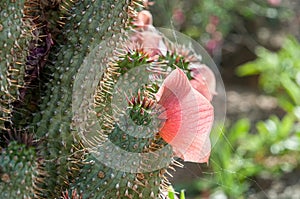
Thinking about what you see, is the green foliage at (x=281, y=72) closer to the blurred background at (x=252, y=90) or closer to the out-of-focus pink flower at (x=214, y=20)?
the blurred background at (x=252, y=90)

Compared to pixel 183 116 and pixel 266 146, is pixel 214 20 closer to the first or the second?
pixel 266 146

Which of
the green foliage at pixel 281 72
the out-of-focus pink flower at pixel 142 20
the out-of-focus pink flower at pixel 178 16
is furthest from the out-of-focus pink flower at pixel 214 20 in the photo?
the out-of-focus pink flower at pixel 142 20

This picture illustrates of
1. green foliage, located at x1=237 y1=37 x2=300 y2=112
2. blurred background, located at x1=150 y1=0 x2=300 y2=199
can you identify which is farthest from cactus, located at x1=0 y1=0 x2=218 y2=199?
green foliage, located at x1=237 y1=37 x2=300 y2=112

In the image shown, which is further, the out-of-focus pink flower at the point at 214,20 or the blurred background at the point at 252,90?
the out-of-focus pink flower at the point at 214,20

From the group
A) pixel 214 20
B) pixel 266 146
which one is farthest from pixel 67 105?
pixel 214 20

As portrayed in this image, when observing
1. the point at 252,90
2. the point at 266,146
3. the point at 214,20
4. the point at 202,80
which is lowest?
the point at 252,90

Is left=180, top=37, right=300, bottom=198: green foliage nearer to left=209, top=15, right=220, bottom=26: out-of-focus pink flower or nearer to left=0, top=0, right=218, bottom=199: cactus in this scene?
left=209, top=15, right=220, bottom=26: out-of-focus pink flower
